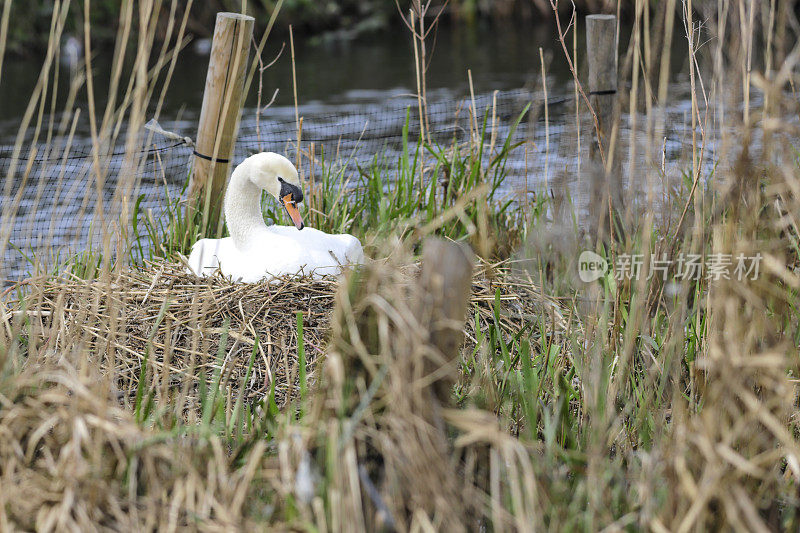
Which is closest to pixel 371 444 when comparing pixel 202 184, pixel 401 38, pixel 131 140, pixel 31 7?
pixel 131 140

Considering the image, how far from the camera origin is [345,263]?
375cm

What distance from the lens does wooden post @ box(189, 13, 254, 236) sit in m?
4.36

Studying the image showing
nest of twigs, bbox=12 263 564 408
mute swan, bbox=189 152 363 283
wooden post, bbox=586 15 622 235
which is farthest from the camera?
wooden post, bbox=586 15 622 235

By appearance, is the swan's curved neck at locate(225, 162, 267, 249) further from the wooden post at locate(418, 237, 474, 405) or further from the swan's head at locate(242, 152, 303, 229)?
the wooden post at locate(418, 237, 474, 405)

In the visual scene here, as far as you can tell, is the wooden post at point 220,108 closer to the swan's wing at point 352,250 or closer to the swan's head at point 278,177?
the swan's head at point 278,177

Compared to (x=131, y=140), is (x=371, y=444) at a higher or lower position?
lower

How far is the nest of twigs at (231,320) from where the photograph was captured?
3.24m

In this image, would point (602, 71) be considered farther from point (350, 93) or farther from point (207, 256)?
point (350, 93)

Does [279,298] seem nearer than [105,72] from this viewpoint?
Yes

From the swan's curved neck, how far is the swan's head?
49 mm

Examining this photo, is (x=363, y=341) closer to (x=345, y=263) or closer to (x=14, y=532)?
(x=14, y=532)

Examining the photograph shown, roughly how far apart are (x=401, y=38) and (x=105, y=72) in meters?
5.51
